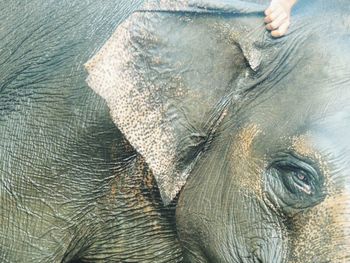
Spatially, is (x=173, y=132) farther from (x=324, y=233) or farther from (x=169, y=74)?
(x=324, y=233)

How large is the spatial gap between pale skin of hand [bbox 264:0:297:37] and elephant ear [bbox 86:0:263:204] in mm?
75

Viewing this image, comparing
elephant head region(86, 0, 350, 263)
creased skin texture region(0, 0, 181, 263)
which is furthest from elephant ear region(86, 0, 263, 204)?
creased skin texture region(0, 0, 181, 263)

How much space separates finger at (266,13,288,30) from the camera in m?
3.03

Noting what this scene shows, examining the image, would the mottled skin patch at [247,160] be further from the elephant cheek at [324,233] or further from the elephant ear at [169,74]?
the elephant cheek at [324,233]

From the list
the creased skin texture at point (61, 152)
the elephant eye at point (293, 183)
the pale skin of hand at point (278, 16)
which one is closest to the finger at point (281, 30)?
the pale skin of hand at point (278, 16)

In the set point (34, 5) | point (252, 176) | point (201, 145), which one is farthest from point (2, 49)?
point (252, 176)

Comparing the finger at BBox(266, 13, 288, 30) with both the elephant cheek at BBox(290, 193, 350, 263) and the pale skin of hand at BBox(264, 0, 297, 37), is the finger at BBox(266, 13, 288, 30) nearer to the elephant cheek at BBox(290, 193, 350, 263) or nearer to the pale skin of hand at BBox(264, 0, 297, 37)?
the pale skin of hand at BBox(264, 0, 297, 37)

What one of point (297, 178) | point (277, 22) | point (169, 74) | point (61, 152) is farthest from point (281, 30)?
point (61, 152)

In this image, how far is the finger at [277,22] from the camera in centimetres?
303

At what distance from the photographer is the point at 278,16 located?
119 inches

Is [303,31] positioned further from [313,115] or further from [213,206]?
[213,206]

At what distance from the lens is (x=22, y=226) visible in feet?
11.2

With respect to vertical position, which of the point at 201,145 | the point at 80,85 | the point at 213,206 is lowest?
the point at 213,206

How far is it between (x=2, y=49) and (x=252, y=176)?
1.17 meters
